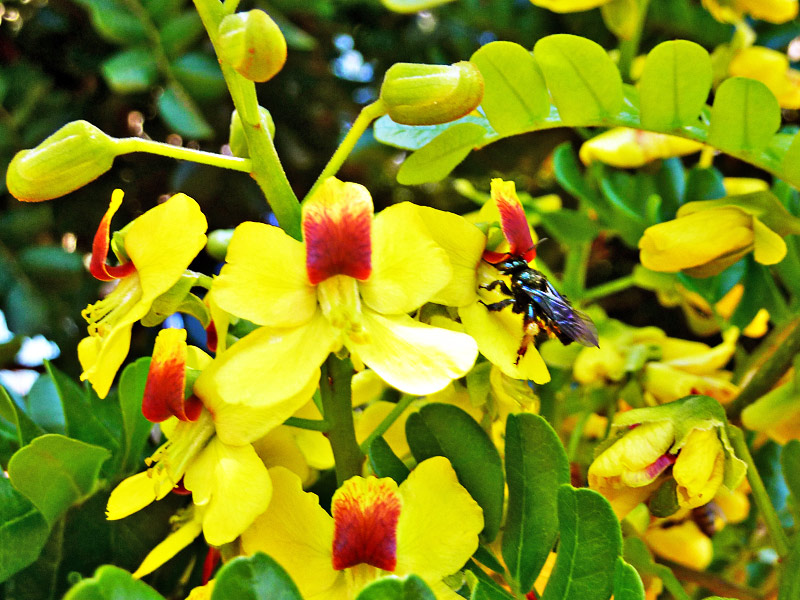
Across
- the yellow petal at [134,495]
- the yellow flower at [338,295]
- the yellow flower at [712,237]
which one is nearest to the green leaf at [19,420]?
the yellow petal at [134,495]

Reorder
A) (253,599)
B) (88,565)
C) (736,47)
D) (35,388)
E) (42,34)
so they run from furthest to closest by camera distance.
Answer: (42,34) → (736,47) → (35,388) → (88,565) → (253,599)

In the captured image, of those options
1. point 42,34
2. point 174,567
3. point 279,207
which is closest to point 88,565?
point 174,567

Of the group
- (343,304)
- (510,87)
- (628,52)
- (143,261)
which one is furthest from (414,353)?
(628,52)

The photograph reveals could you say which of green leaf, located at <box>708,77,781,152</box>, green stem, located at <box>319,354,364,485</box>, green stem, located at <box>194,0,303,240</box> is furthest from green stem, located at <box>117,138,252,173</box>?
green leaf, located at <box>708,77,781,152</box>

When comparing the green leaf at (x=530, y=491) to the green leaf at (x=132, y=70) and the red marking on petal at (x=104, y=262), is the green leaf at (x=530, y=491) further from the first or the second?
the green leaf at (x=132, y=70)

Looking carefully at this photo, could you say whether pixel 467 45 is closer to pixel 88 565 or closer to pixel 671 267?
pixel 671 267

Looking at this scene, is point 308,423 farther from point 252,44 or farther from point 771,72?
point 771,72
